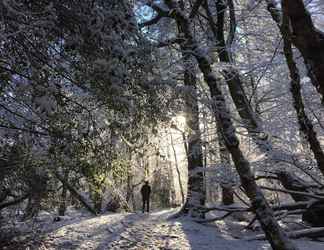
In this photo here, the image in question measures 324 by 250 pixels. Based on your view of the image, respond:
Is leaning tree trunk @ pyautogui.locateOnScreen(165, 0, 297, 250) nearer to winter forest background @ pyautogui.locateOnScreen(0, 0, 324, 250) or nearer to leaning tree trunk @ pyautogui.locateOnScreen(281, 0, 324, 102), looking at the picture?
winter forest background @ pyautogui.locateOnScreen(0, 0, 324, 250)

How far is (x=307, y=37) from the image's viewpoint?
95.7 inches

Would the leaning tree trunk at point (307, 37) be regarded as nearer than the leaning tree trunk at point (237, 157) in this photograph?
Yes

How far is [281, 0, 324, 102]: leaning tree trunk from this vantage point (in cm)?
239

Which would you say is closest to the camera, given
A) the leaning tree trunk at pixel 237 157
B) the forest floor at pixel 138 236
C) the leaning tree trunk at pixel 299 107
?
the leaning tree trunk at pixel 299 107

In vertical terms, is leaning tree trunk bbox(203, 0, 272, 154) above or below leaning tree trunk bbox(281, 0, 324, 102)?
above

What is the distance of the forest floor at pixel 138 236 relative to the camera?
31.1 ft

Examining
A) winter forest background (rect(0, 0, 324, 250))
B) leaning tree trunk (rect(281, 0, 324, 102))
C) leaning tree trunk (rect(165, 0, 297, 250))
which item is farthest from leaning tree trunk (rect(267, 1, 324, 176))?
leaning tree trunk (rect(165, 0, 297, 250))

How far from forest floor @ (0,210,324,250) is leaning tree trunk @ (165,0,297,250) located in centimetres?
347

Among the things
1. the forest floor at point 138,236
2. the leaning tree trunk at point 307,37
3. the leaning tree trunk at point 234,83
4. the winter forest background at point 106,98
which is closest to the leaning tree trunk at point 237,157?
the winter forest background at point 106,98

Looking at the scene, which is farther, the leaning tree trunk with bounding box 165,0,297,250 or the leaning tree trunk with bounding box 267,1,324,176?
the leaning tree trunk with bounding box 165,0,297,250

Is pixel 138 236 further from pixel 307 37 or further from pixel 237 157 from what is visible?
pixel 307 37

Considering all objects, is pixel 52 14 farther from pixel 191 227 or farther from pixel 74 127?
pixel 191 227

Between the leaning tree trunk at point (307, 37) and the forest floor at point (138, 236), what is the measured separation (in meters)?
7.33

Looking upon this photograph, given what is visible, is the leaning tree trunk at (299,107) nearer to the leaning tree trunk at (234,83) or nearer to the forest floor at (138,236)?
the leaning tree trunk at (234,83)
